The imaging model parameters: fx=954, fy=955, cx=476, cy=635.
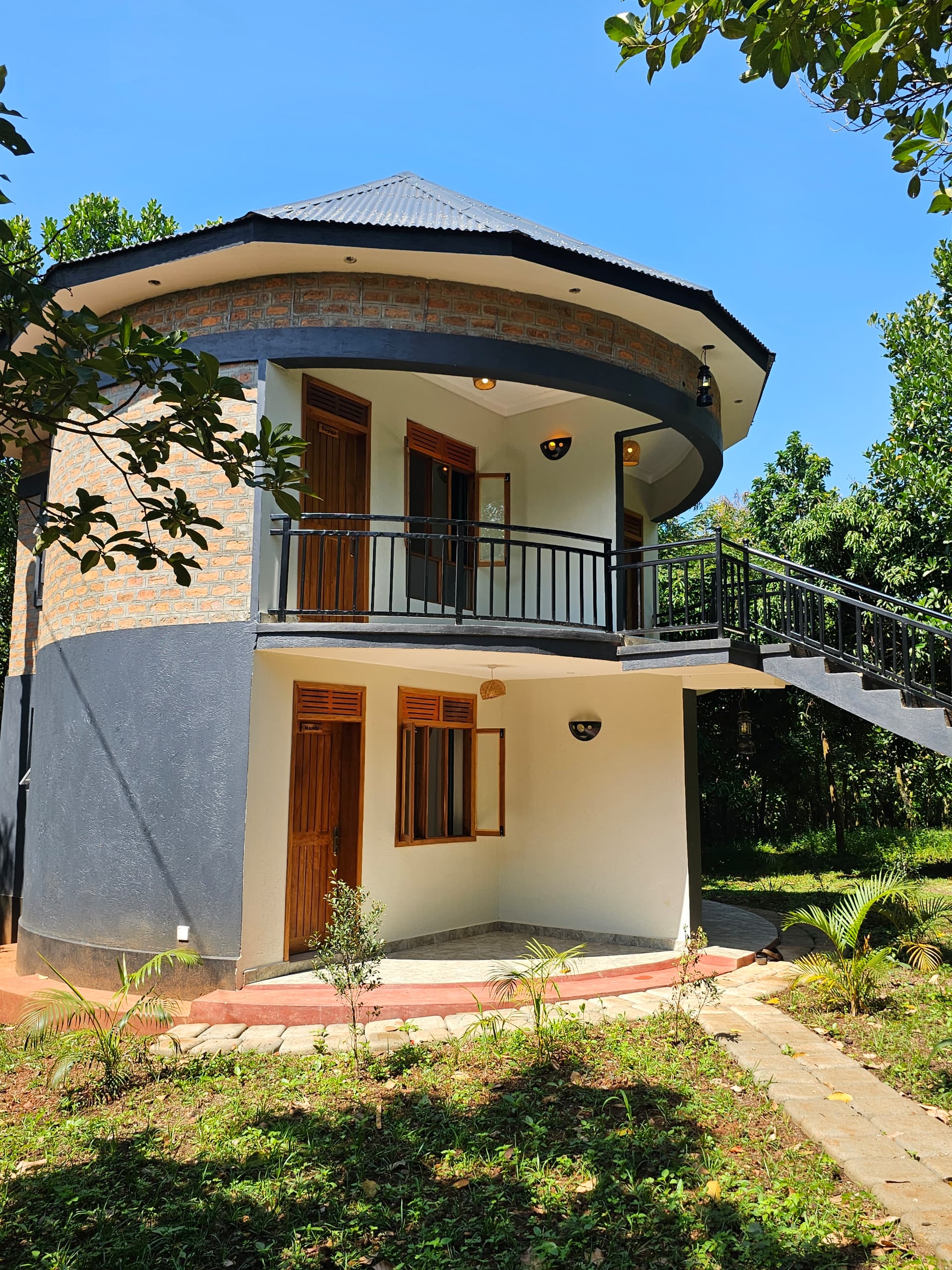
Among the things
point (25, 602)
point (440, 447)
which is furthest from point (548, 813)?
point (25, 602)

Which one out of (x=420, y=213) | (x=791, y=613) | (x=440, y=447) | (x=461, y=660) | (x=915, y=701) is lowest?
(x=915, y=701)

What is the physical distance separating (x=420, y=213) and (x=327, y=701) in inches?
183

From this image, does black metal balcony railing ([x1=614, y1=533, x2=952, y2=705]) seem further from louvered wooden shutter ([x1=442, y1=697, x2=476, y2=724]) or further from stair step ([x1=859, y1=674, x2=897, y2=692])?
louvered wooden shutter ([x1=442, y1=697, x2=476, y2=724])

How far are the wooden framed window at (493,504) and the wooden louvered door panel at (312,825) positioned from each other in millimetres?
2815

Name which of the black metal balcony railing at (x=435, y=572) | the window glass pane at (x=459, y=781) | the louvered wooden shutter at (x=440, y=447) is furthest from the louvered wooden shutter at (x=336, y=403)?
the window glass pane at (x=459, y=781)

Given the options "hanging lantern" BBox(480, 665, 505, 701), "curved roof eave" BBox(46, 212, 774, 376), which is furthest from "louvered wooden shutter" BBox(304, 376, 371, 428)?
"hanging lantern" BBox(480, 665, 505, 701)

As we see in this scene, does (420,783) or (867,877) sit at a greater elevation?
(420,783)

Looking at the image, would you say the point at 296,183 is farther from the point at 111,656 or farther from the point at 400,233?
the point at 111,656

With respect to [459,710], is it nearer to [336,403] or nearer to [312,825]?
[312,825]

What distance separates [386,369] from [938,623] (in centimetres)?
911

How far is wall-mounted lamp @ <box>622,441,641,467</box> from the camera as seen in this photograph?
10.4 m

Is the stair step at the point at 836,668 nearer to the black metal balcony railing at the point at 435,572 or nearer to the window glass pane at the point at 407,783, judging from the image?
the black metal balcony railing at the point at 435,572

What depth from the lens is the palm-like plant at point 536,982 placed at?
6.16 m

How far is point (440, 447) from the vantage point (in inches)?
403
